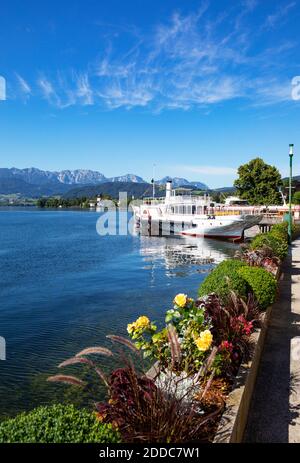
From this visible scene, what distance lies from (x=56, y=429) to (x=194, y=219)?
173ft

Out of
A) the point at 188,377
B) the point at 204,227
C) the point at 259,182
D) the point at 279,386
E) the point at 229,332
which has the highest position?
the point at 259,182

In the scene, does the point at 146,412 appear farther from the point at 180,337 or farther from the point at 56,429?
the point at 180,337

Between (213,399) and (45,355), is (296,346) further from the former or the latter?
(45,355)

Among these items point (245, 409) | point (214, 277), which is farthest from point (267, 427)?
point (214, 277)

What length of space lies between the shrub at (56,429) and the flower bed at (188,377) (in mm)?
396

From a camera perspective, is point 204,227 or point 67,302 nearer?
point 67,302

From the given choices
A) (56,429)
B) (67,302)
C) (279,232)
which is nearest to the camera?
(56,429)

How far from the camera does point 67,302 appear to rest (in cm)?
1755

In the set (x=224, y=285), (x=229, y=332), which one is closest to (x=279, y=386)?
(x=229, y=332)

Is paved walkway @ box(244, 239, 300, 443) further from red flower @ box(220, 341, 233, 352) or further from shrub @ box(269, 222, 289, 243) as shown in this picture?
shrub @ box(269, 222, 289, 243)

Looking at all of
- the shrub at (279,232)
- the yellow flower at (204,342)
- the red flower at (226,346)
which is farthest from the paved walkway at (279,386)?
the shrub at (279,232)

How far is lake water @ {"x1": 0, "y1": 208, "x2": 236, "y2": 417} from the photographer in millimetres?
9633
